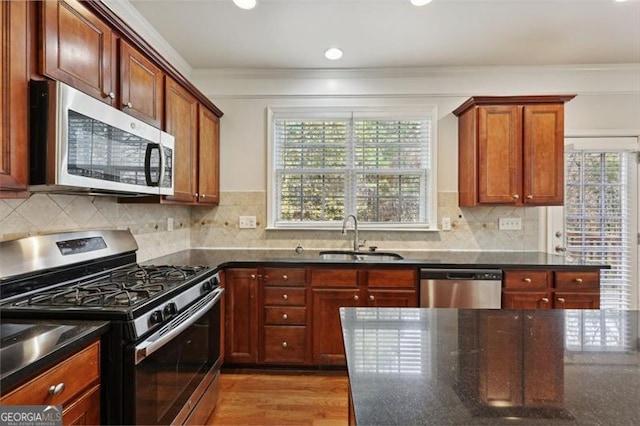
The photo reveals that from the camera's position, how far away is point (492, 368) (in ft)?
2.81

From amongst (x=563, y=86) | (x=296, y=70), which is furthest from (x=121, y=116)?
(x=563, y=86)

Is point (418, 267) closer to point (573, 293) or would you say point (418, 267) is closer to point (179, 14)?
point (573, 293)

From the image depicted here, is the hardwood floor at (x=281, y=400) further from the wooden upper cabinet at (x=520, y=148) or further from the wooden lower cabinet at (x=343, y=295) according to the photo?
the wooden upper cabinet at (x=520, y=148)

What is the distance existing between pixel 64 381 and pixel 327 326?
6.02ft

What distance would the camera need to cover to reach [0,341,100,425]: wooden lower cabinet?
3.08 ft

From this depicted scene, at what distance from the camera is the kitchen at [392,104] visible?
3.18 meters

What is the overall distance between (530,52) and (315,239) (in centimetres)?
249

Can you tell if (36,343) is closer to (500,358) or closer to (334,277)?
(500,358)

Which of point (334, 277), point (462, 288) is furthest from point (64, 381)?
point (462, 288)

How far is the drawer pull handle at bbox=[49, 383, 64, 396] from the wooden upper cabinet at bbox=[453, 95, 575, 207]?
2942mm

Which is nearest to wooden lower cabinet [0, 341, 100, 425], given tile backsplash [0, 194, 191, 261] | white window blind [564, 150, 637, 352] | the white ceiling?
tile backsplash [0, 194, 191, 261]

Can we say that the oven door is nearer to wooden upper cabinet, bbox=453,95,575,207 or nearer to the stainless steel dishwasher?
the stainless steel dishwasher

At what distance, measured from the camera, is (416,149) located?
331 cm

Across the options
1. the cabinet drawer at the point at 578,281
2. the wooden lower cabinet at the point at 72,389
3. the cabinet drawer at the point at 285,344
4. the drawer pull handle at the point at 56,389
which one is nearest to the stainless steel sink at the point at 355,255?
the cabinet drawer at the point at 285,344
